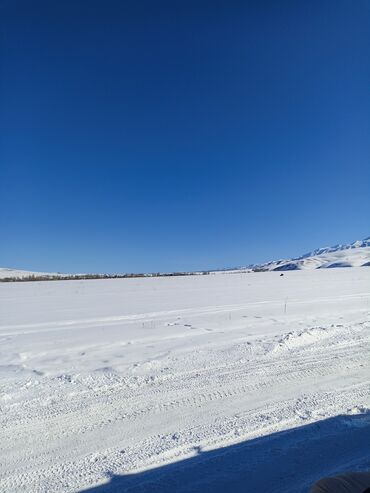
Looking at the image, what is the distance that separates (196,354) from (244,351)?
897 millimetres

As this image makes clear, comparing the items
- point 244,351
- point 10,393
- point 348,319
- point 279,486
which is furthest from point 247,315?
point 279,486

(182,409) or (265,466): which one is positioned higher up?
(182,409)

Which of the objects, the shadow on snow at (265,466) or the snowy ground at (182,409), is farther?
the snowy ground at (182,409)

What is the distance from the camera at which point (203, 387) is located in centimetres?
467

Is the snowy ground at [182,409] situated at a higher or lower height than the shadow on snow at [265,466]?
higher

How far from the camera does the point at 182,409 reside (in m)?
4.00

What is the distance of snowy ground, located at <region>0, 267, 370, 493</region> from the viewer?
283 cm

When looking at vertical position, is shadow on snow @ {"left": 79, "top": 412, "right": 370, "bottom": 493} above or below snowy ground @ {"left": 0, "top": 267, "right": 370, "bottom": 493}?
below

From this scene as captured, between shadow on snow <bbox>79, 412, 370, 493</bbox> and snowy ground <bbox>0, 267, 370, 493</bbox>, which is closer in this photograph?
shadow on snow <bbox>79, 412, 370, 493</bbox>

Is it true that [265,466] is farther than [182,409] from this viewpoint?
No

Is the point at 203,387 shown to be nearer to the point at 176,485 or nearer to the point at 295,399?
the point at 295,399

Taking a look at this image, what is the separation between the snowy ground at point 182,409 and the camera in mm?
2830

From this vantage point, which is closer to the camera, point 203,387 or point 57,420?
point 57,420

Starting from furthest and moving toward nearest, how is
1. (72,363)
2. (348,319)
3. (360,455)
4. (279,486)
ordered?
(348,319), (72,363), (360,455), (279,486)
